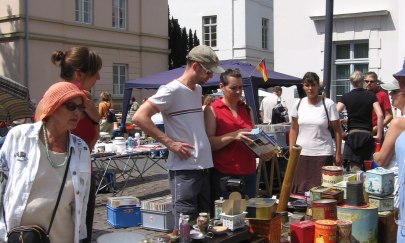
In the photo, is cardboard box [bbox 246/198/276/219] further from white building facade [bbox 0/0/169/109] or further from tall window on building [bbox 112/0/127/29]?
tall window on building [bbox 112/0/127/29]

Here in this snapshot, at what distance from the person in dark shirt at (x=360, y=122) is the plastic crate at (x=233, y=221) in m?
3.81

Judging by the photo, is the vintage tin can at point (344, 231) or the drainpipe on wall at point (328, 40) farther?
the drainpipe on wall at point (328, 40)

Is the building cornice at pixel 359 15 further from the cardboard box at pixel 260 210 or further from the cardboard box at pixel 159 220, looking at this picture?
the cardboard box at pixel 260 210

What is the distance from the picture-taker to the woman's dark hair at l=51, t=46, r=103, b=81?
117 inches

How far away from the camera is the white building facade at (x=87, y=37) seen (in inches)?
742

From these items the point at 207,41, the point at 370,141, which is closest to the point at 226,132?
the point at 370,141

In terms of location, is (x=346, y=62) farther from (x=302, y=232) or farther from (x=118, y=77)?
(x=302, y=232)

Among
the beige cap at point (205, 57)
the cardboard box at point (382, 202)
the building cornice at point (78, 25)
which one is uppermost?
the building cornice at point (78, 25)

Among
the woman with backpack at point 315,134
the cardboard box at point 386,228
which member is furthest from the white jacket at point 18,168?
the woman with backpack at point 315,134

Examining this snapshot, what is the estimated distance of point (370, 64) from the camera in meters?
13.9

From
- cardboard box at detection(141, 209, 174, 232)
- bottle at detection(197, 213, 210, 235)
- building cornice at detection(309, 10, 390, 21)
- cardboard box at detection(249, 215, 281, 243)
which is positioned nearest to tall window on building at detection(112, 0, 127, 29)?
building cornice at detection(309, 10, 390, 21)

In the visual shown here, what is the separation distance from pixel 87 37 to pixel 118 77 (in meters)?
2.46

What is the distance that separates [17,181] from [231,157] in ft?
6.28

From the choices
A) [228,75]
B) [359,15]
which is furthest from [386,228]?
[359,15]
